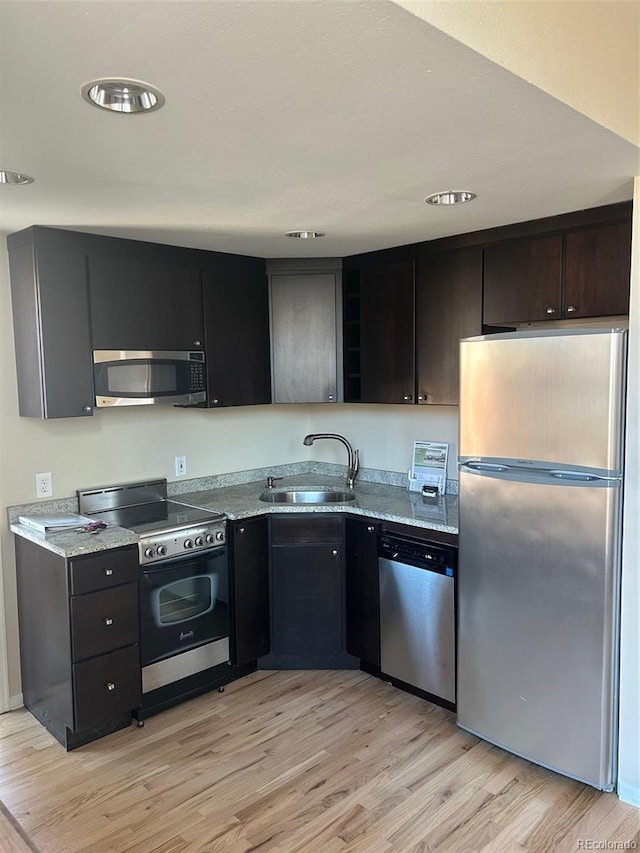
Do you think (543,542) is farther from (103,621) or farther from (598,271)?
(103,621)

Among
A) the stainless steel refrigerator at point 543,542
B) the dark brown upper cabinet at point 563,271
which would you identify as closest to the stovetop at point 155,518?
the stainless steel refrigerator at point 543,542

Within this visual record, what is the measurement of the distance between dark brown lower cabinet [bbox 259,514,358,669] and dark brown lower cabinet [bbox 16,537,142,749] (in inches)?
32.8

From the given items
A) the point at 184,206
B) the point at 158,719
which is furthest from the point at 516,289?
the point at 158,719

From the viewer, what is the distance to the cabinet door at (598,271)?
A: 2512 mm

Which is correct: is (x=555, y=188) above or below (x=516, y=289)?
above

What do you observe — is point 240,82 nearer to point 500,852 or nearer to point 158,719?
point 500,852

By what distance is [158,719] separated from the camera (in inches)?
119

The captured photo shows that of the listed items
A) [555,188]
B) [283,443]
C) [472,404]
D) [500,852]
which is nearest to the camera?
[500,852]

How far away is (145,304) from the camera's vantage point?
3178mm

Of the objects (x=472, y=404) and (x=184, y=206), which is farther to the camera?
(x=472, y=404)

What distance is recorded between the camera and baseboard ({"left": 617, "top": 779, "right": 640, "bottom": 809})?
7.69ft

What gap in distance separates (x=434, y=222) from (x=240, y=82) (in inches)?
63.9

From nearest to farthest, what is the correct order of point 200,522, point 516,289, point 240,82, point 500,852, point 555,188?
1. point 240,82
2. point 500,852
3. point 555,188
4. point 516,289
5. point 200,522

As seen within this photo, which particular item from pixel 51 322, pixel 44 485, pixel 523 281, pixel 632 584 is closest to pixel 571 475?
pixel 632 584
